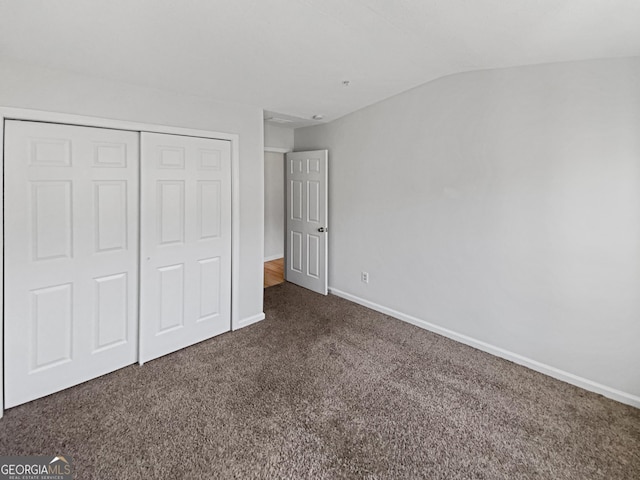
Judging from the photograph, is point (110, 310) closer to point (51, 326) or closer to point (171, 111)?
point (51, 326)

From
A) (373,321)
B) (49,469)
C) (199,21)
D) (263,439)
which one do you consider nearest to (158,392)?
(49,469)

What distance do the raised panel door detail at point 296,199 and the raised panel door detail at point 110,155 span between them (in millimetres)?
2379

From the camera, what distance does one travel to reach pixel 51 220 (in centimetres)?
222

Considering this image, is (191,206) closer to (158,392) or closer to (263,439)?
(158,392)

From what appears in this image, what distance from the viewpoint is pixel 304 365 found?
2709 millimetres

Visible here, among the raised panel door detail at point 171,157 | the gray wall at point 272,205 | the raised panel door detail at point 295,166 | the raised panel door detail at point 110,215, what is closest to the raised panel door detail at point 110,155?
the raised panel door detail at point 110,215

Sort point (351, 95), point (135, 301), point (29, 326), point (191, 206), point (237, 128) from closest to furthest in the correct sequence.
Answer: point (29, 326) → point (135, 301) → point (191, 206) → point (237, 128) → point (351, 95)

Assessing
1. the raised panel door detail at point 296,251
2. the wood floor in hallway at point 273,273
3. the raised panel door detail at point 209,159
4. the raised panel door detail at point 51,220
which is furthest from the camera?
the wood floor in hallway at point 273,273

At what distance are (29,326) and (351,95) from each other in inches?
128

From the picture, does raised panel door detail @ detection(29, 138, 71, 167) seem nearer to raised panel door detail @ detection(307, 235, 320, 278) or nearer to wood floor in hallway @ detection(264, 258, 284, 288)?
raised panel door detail @ detection(307, 235, 320, 278)

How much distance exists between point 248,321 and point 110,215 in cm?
164

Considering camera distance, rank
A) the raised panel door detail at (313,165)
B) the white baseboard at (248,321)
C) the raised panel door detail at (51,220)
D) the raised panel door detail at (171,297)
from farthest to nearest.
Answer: the raised panel door detail at (313,165) → the white baseboard at (248,321) → the raised panel door detail at (171,297) → the raised panel door detail at (51,220)

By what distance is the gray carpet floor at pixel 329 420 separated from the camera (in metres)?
1.74

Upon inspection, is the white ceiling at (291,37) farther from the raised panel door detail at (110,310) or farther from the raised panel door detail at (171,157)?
the raised panel door detail at (110,310)
